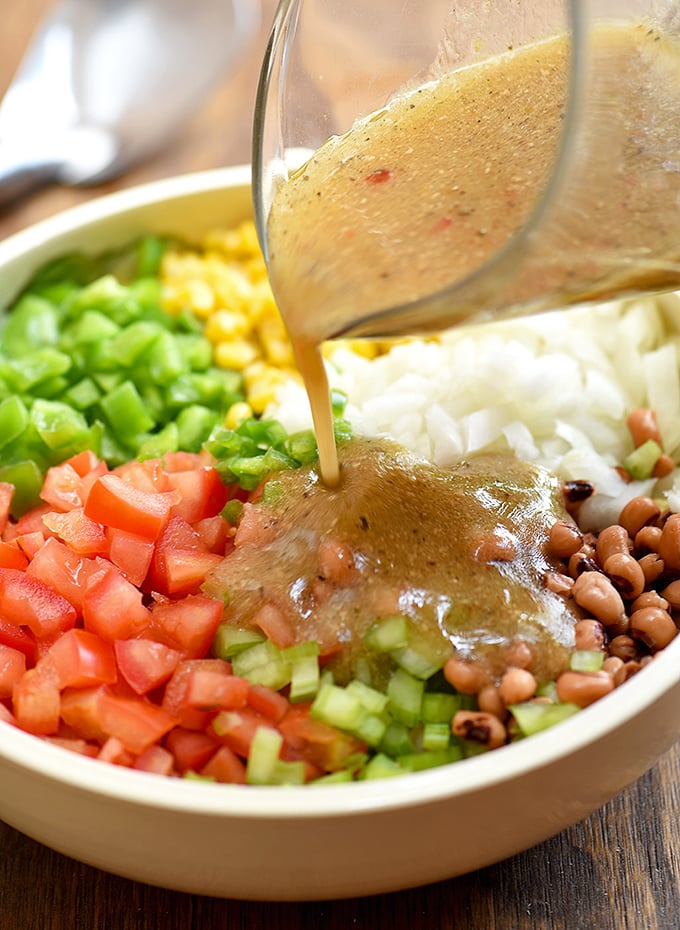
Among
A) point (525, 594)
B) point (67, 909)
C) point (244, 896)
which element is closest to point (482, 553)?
point (525, 594)

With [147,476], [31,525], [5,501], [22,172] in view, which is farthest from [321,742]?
[22,172]

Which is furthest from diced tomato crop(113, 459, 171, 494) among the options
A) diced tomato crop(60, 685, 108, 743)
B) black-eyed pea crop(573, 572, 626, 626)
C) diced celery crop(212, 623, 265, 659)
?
black-eyed pea crop(573, 572, 626, 626)

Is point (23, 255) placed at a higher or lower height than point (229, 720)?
higher

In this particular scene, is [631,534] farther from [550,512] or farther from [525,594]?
[525,594]

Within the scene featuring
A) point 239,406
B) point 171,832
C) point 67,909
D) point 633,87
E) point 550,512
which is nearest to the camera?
point 171,832

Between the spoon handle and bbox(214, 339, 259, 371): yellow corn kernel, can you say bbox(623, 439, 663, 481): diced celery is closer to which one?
bbox(214, 339, 259, 371): yellow corn kernel

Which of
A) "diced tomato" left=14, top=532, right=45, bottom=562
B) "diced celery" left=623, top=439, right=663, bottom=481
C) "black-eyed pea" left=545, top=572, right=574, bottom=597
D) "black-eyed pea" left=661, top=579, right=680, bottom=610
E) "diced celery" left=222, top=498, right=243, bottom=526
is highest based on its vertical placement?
"diced tomato" left=14, top=532, right=45, bottom=562
